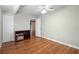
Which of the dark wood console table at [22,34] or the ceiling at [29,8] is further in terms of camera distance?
the dark wood console table at [22,34]

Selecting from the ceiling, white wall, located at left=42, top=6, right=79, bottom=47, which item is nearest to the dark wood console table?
white wall, located at left=42, top=6, right=79, bottom=47

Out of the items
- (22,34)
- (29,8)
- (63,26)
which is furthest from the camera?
(22,34)

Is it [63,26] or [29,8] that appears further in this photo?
[63,26]

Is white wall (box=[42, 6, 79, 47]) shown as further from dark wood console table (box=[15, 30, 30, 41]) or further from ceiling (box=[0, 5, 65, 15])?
dark wood console table (box=[15, 30, 30, 41])

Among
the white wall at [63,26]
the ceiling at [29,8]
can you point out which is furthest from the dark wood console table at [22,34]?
the ceiling at [29,8]

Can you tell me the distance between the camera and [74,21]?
Answer: 2.91m

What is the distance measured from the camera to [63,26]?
315 cm

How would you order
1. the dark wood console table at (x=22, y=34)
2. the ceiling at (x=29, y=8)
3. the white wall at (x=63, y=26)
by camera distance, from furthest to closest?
1. the dark wood console table at (x=22, y=34)
2. the white wall at (x=63, y=26)
3. the ceiling at (x=29, y=8)

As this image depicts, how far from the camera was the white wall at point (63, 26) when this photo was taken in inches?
113

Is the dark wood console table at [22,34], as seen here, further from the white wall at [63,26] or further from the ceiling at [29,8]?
the ceiling at [29,8]

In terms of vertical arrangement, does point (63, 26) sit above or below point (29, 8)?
below

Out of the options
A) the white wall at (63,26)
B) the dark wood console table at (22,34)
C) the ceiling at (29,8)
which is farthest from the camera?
the dark wood console table at (22,34)
